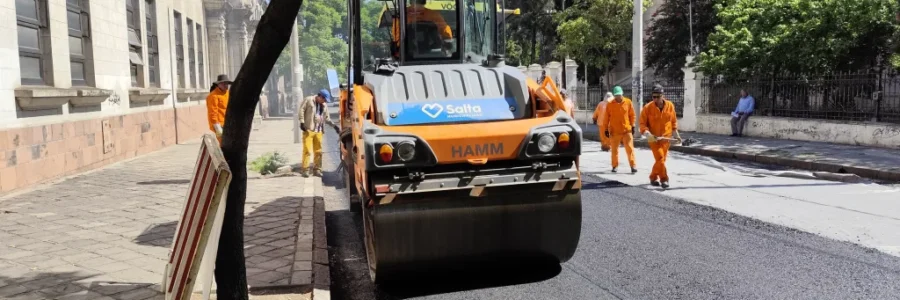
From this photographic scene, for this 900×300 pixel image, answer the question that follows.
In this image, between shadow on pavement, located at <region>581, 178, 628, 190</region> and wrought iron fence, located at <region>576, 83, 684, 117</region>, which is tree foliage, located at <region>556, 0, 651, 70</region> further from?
shadow on pavement, located at <region>581, 178, 628, 190</region>

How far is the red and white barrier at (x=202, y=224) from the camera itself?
11.0 ft

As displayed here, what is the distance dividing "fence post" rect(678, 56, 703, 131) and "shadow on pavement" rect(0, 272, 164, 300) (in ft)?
60.6

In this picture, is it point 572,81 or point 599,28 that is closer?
point 599,28

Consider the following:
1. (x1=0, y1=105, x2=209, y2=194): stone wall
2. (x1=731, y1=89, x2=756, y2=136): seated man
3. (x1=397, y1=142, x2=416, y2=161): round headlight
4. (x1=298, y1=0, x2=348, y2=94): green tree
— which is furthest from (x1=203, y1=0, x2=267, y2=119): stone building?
(x1=397, y1=142, x2=416, y2=161): round headlight

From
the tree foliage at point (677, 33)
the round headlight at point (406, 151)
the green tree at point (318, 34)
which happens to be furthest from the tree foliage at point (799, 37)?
the green tree at point (318, 34)

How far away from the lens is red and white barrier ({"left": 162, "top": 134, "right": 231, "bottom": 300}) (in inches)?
132

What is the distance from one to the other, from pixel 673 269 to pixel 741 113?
47.3ft

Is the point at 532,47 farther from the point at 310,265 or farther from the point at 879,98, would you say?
the point at 310,265

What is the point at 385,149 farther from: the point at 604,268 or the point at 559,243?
the point at 604,268

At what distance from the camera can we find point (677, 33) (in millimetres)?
28188

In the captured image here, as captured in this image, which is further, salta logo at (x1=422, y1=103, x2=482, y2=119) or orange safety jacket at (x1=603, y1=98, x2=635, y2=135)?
orange safety jacket at (x1=603, y1=98, x2=635, y2=135)

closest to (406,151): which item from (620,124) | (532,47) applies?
(620,124)

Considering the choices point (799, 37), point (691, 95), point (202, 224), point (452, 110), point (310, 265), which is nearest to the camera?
point (202, 224)

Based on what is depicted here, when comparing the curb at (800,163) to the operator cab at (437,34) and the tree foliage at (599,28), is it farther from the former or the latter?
the tree foliage at (599,28)
